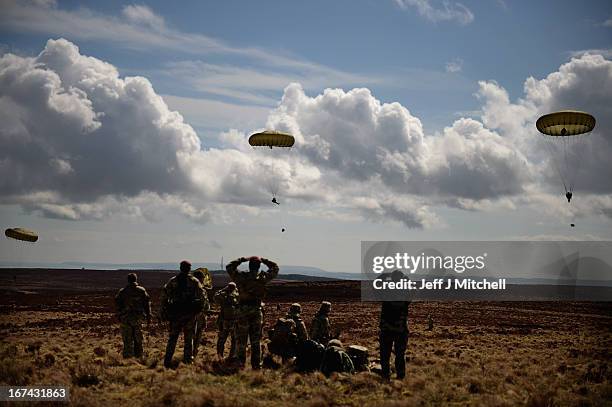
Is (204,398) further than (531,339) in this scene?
No

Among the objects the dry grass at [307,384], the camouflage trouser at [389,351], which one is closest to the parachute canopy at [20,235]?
the dry grass at [307,384]

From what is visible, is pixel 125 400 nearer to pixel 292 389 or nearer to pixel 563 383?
pixel 292 389

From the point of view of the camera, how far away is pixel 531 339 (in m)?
27.3

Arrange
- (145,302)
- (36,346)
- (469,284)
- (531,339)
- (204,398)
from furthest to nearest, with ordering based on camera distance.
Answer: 1. (469,284)
2. (531,339)
3. (36,346)
4. (145,302)
5. (204,398)

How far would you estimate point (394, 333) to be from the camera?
39.3 ft

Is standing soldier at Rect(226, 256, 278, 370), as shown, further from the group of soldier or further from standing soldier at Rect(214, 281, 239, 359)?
standing soldier at Rect(214, 281, 239, 359)

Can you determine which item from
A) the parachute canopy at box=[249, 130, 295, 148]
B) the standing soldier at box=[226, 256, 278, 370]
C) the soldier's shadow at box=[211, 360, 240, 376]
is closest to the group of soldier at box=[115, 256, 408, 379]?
the standing soldier at box=[226, 256, 278, 370]

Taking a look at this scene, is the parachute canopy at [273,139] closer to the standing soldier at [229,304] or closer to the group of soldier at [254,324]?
the standing soldier at [229,304]

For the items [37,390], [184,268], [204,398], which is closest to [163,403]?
[204,398]

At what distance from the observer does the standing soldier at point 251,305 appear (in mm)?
12312

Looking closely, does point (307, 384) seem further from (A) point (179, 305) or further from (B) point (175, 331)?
(A) point (179, 305)

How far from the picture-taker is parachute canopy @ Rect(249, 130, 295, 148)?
3700 cm

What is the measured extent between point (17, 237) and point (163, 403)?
69.3m

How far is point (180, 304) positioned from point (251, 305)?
1.69m
